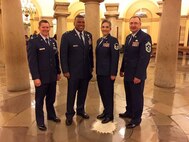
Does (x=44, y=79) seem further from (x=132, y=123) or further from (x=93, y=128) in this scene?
(x=132, y=123)

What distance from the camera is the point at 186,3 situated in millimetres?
17719

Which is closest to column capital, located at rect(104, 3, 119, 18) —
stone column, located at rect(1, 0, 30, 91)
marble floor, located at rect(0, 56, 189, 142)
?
stone column, located at rect(1, 0, 30, 91)

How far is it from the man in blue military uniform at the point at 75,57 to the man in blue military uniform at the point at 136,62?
0.69 metres

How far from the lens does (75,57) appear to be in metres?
3.87

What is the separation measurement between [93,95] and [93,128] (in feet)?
6.71

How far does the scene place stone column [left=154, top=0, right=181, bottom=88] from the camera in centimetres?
645

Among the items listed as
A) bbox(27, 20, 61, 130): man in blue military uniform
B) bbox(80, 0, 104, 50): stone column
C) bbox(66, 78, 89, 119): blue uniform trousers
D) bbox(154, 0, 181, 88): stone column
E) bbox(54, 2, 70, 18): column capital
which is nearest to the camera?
bbox(27, 20, 61, 130): man in blue military uniform

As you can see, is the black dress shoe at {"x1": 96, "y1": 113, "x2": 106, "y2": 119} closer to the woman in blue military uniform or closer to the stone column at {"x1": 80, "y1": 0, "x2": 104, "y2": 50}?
the woman in blue military uniform

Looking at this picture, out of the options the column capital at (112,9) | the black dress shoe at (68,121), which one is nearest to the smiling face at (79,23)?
the black dress shoe at (68,121)

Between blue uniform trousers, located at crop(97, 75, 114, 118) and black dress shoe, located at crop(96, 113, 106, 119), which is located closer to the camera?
blue uniform trousers, located at crop(97, 75, 114, 118)

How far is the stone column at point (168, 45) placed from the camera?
21.2ft

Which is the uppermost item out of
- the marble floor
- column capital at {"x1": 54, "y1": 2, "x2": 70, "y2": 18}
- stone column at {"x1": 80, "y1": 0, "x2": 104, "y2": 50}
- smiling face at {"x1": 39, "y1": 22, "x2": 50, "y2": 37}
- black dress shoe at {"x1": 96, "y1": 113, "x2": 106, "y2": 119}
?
column capital at {"x1": 54, "y1": 2, "x2": 70, "y2": 18}

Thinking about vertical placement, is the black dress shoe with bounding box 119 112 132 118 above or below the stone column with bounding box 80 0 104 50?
below

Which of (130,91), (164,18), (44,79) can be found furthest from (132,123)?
(164,18)
